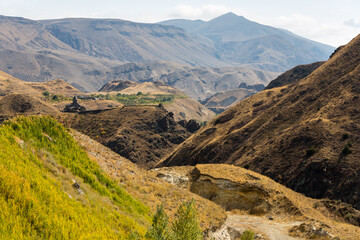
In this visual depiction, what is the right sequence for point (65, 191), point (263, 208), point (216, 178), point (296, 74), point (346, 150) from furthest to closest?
point (296, 74) → point (346, 150) → point (216, 178) → point (263, 208) → point (65, 191)

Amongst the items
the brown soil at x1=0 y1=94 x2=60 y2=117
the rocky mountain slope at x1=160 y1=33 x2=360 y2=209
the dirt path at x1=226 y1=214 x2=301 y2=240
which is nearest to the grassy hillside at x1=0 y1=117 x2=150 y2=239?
the dirt path at x1=226 y1=214 x2=301 y2=240

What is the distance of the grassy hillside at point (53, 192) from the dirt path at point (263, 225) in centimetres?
1401

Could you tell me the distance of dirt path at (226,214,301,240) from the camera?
86.5 feet

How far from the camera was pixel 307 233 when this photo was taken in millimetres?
25234

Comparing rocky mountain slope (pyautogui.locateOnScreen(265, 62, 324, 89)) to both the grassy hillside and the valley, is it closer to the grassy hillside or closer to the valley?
the valley

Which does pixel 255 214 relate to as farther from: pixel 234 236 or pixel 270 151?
pixel 270 151

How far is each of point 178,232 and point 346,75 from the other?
223ft

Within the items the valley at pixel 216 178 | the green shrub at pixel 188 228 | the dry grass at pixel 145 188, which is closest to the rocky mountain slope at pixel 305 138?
the valley at pixel 216 178

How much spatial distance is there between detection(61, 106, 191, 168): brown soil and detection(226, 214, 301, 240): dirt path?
69.3 metres

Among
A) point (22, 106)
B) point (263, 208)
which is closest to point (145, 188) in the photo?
point (263, 208)

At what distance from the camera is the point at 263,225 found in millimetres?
28953

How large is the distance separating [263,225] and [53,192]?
77.6 feet

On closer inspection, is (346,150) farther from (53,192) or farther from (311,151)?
(53,192)

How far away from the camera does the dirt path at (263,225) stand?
26.4 meters
